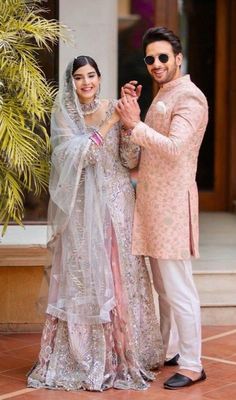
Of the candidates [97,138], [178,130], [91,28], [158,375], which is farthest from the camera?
[91,28]

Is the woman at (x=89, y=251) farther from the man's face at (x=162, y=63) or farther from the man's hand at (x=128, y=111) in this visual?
the man's face at (x=162, y=63)

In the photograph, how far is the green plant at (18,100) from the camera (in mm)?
4617

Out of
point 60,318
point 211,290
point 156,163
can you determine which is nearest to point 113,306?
point 60,318

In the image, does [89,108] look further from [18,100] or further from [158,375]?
[158,375]

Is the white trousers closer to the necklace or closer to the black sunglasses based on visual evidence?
the necklace

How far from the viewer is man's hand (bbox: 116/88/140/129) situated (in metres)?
4.68

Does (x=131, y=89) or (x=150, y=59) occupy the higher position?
(x=150, y=59)

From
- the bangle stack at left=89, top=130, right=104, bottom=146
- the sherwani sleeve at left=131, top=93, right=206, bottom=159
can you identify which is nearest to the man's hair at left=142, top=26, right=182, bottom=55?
the sherwani sleeve at left=131, top=93, right=206, bottom=159

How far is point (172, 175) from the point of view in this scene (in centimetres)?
471

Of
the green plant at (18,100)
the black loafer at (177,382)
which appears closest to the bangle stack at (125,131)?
the green plant at (18,100)

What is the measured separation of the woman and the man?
0.44 feet

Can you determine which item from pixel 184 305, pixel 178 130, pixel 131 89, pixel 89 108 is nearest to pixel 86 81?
pixel 89 108

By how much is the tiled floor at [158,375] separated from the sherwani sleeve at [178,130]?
4.27ft

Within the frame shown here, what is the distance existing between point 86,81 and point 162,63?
0.43 metres
